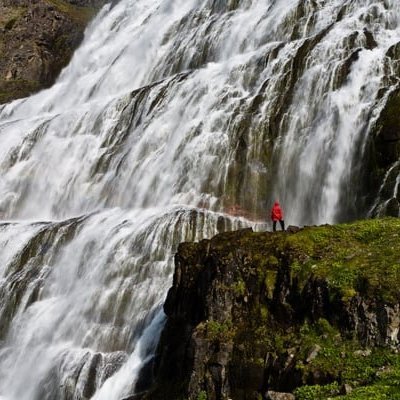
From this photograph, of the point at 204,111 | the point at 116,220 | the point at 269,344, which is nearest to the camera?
the point at 269,344

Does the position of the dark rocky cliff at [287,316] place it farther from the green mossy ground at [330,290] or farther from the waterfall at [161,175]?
the waterfall at [161,175]

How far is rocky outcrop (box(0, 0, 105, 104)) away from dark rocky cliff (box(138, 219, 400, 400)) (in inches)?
1873

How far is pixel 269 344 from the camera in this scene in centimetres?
1257

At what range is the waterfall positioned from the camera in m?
20.2

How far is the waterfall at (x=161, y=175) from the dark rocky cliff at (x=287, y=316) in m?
3.63

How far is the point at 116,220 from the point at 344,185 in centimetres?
945

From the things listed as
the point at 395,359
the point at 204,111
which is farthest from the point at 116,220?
the point at 395,359

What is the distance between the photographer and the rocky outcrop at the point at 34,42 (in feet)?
202

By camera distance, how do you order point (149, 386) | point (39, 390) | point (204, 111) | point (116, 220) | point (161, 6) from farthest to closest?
point (161, 6) < point (204, 111) < point (116, 220) < point (39, 390) < point (149, 386)

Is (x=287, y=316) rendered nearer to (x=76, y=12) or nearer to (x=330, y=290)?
(x=330, y=290)

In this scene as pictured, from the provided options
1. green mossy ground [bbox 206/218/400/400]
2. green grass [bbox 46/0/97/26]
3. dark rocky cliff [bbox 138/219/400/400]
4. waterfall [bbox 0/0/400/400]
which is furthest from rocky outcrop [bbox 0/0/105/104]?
green mossy ground [bbox 206/218/400/400]

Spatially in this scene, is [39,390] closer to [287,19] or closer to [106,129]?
[106,129]

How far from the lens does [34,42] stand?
66438 millimetres

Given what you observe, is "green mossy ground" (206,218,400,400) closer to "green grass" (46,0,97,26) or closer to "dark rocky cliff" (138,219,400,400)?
"dark rocky cliff" (138,219,400,400)
